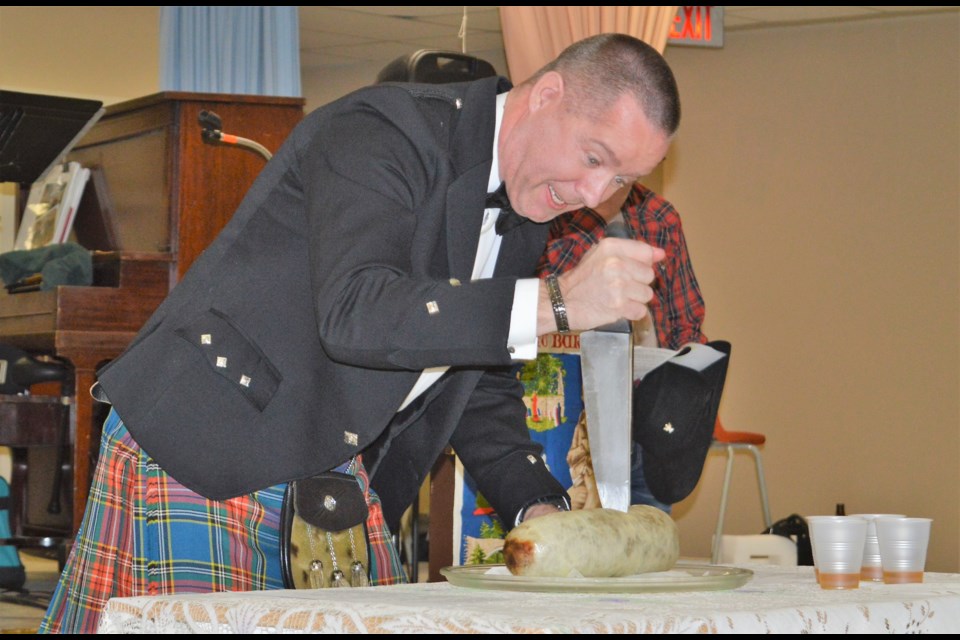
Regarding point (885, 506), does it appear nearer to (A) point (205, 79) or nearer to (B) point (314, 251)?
(A) point (205, 79)

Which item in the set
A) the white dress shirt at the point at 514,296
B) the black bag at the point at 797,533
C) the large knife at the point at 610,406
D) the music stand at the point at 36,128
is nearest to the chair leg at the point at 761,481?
the black bag at the point at 797,533

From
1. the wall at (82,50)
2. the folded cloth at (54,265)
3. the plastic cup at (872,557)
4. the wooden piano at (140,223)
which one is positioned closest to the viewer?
the plastic cup at (872,557)

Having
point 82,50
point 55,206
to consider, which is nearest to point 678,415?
point 55,206

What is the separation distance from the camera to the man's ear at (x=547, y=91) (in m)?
1.68

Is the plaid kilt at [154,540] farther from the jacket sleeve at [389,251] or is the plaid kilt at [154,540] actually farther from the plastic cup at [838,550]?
the plastic cup at [838,550]

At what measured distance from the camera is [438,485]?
4.41 metres

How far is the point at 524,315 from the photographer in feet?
4.58

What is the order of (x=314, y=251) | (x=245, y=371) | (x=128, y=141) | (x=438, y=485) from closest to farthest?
(x=314, y=251) → (x=245, y=371) → (x=438, y=485) → (x=128, y=141)

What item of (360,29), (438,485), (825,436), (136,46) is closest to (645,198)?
(438,485)

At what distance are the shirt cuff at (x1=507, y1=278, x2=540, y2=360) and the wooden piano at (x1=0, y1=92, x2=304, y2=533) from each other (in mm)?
3279

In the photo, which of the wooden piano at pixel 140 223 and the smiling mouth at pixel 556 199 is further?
the wooden piano at pixel 140 223

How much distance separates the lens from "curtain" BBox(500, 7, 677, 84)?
572 centimetres

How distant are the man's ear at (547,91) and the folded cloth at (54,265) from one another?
327 centimetres

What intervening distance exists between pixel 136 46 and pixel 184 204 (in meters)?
4.06
